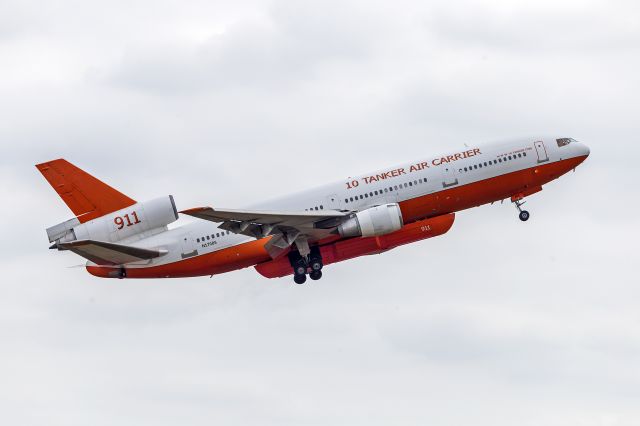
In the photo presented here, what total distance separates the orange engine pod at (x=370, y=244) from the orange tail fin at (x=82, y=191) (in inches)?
380

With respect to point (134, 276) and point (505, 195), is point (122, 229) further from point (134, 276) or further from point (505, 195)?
point (505, 195)

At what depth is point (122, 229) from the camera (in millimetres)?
87500

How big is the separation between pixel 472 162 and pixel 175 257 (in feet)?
60.7

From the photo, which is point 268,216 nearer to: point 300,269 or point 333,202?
point 333,202

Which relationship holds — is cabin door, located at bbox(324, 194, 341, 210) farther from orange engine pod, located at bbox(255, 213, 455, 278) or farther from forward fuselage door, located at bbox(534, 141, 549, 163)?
forward fuselage door, located at bbox(534, 141, 549, 163)

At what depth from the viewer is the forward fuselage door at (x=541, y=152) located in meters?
85.5

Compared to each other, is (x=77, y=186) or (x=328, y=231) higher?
(x=77, y=186)

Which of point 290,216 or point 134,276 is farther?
point 134,276

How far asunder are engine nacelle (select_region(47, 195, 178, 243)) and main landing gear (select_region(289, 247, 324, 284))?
7.60 m

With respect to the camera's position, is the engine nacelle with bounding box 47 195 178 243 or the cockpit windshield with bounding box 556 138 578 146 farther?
the engine nacelle with bounding box 47 195 178 243

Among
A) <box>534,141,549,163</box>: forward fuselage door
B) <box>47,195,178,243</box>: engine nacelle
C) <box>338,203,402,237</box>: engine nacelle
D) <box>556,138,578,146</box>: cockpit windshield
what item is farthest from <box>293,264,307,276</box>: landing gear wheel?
<box>556,138,578,146</box>: cockpit windshield

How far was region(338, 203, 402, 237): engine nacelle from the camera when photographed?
82.6 metres

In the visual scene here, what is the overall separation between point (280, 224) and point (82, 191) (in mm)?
13336

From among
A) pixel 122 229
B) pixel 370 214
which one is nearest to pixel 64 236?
pixel 122 229
